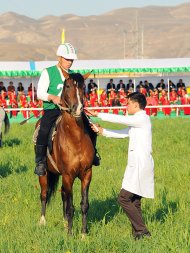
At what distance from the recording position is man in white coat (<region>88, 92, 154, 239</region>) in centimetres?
750

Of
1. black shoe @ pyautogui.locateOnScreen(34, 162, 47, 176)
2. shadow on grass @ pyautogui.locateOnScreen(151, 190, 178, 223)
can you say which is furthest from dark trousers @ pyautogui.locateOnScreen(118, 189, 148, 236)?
black shoe @ pyautogui.locateOnScreen(34, 162, 47, 176)

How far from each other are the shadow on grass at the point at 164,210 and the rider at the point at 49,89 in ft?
5.53

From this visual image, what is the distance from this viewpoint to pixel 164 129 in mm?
21547

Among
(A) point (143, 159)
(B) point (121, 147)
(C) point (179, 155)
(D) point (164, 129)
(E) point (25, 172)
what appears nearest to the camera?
(A) point (143, 159)

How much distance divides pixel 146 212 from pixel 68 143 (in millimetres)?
1491

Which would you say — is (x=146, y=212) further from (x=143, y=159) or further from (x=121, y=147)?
(x=121, y=147)

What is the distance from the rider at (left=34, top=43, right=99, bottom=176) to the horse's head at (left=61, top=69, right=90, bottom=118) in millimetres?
819

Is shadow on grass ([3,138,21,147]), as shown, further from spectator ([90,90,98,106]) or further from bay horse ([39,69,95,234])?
spectator ([90,90,98,106])

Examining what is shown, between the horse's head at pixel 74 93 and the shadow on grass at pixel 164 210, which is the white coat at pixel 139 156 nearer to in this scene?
the horse's head at pixel 74 93

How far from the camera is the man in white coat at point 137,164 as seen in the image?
750 cm

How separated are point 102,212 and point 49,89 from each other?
179 cm

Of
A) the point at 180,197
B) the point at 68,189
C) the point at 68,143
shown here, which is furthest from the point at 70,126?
the point at 180,197

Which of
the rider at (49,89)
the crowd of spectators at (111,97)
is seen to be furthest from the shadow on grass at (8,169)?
the crowd of spectators at (111,97)

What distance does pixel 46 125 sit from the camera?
9.10 meters
